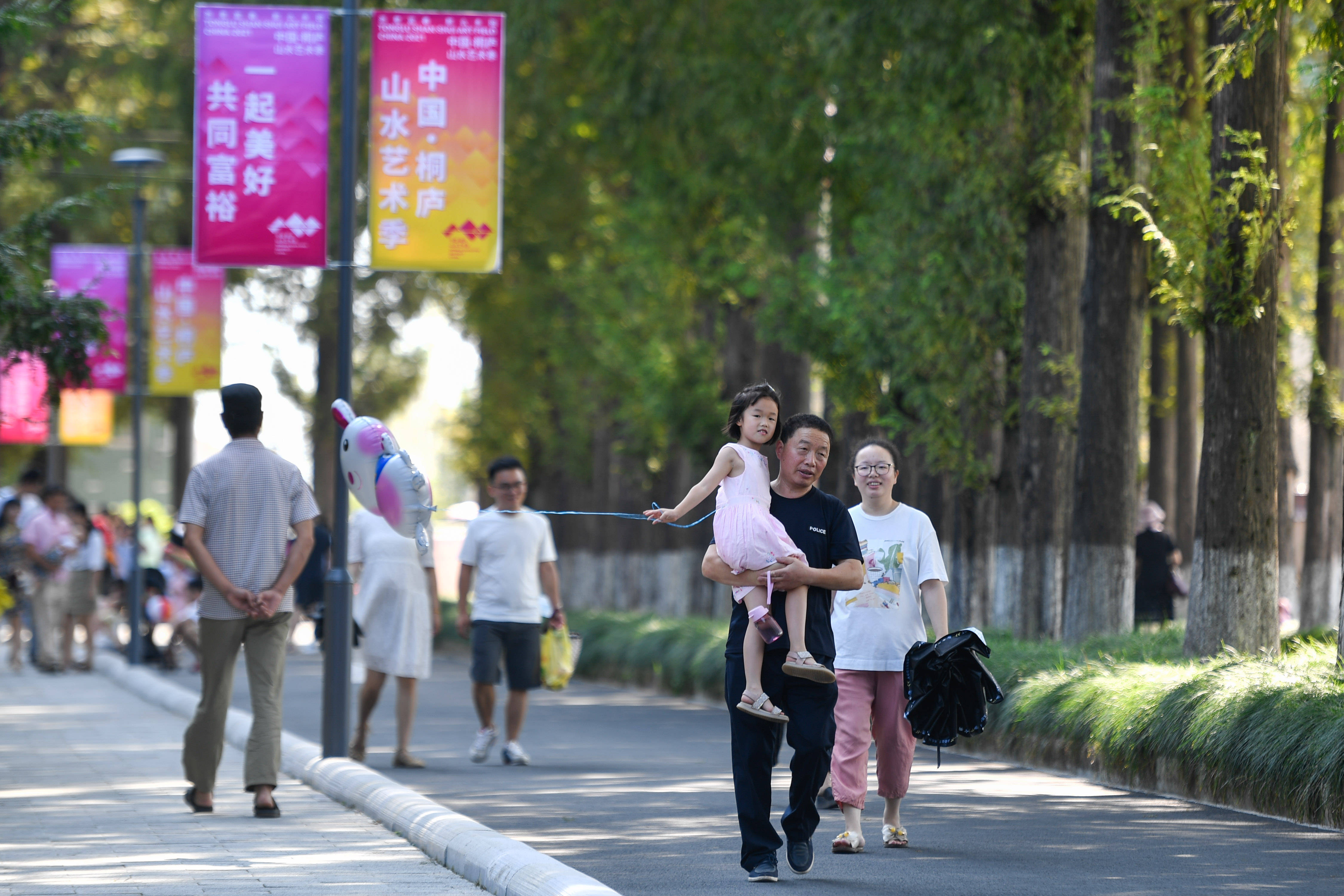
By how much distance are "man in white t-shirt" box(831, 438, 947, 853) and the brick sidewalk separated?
2.04 meters

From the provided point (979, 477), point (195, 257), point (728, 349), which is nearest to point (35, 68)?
point (728, 349)

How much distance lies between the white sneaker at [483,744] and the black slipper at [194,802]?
10.7 ft

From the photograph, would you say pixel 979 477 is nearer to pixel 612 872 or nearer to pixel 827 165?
pixel 827 165

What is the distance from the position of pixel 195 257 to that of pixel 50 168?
2529 centimetres

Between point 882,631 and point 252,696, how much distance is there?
11.0 ft

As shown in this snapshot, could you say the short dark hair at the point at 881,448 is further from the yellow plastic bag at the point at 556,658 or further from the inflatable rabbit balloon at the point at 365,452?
the yellow plastic bag at the point at 556,658

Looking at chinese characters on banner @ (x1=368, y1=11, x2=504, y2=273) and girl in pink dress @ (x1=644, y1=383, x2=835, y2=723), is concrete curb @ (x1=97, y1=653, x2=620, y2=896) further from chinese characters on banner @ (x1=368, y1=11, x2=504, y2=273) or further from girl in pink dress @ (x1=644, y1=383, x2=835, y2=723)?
chinese characters on banner @ (x1=368, y1=11, x2=504, y2=273)

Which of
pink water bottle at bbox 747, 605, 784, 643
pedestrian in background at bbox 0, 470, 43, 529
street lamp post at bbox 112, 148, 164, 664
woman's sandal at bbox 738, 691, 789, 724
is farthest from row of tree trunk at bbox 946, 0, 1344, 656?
pedestrian in background at bbox 0, 470, 43, 529

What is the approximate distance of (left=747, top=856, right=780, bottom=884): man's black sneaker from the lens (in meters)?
7.77

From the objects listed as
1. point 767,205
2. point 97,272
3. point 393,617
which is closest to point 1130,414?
point 393,617

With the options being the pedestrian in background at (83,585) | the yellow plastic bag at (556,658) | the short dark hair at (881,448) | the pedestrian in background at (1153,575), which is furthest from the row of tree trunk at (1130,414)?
the pedestrian in background at (83,585)

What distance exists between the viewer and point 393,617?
1313cm

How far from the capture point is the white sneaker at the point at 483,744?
13367mm

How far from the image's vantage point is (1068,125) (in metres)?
18.1
